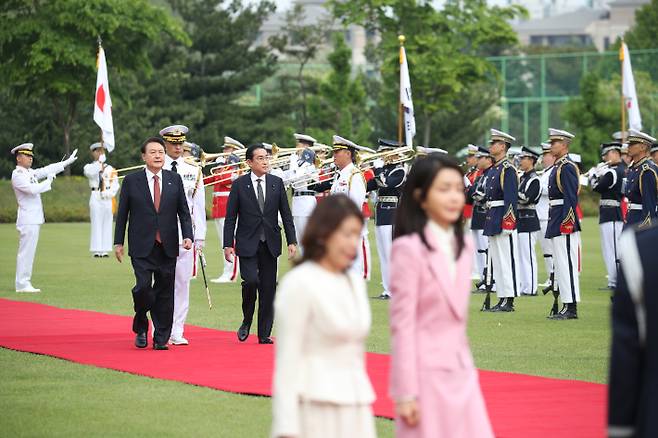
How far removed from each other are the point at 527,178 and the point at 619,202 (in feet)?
7.04

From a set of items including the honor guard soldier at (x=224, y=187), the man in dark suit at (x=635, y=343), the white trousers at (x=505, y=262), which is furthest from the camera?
the honor guard soldier at (x=224, y=187)

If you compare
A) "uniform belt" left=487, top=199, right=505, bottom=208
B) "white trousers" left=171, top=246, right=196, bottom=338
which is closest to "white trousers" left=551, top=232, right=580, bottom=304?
"uniform belt" left=487, top=199, right=505, bottom=208

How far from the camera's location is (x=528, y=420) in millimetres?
9500

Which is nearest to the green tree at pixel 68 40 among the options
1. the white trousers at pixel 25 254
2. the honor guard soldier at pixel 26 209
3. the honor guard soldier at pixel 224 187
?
the honor guard soldier at pixel 224 187

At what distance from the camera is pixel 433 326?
6277 mm

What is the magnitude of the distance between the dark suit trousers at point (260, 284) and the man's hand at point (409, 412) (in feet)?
26.8

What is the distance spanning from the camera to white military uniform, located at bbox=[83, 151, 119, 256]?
29.2 meters

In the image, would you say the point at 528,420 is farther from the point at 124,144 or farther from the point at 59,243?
the point at 124,144

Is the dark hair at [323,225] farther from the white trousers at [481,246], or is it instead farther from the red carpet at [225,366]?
the white trousers at [481,246]

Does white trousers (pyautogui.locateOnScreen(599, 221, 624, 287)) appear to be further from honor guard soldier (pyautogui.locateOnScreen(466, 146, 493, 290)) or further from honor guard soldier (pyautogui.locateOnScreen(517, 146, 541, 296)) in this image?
honor guard soldier (pyautogui.locateOnScreen(466, 146, 493, 290))

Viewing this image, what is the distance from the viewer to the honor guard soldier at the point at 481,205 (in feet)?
64.4

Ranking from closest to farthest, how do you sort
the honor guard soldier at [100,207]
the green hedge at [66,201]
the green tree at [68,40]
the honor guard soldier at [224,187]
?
the honor guard soldier at [224,187] → the honor guard soldier at [100,207] → the green hedge at [66,201] → the green tree at [68,40]

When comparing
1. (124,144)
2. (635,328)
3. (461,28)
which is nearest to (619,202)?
(635,328)

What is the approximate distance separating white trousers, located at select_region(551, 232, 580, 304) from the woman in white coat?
11152mm
